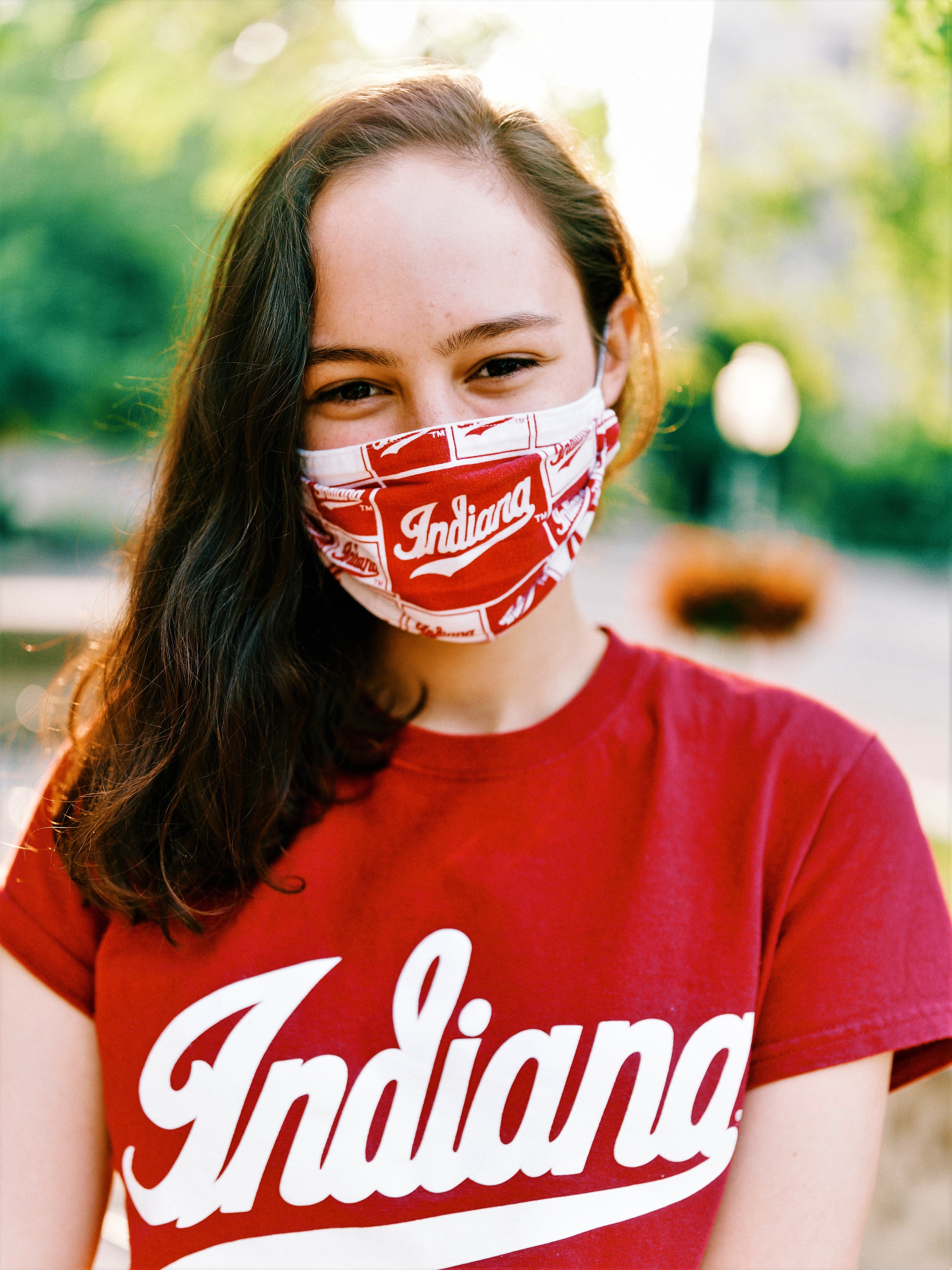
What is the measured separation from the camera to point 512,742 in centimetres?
152

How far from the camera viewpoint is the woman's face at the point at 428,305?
1.38 metres

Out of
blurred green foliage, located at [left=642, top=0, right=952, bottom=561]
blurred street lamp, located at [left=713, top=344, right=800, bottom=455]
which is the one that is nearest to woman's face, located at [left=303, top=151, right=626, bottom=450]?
blurred green foliage, located at [left=642, top=0, right=952, bottom=561]

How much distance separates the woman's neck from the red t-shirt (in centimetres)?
14

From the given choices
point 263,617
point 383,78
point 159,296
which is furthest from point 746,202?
point 159,296

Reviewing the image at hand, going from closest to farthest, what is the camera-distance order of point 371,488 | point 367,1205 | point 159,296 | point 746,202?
point 367,1205, point 371,488, point 746,202, point 159,296

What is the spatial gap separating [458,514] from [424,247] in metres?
0.36

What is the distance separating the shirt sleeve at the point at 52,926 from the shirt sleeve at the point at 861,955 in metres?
0.93

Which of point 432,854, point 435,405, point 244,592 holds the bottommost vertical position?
point 432,854

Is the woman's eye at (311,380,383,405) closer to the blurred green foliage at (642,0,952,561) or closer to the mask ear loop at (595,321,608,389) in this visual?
the mask ear loop at (595,321,608,389)

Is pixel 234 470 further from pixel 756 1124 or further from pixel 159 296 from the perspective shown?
pixel 159 296

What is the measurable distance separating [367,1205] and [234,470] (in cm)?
102

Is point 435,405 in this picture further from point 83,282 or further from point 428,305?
point 83,282

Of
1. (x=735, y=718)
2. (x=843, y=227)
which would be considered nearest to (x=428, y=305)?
(x=735, y=718)

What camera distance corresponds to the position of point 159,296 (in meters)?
13.0
